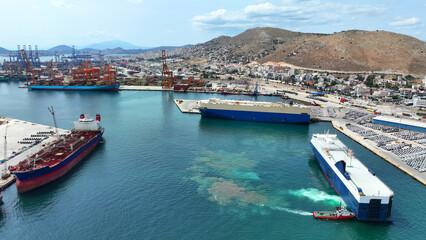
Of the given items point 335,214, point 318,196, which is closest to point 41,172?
point 318,196

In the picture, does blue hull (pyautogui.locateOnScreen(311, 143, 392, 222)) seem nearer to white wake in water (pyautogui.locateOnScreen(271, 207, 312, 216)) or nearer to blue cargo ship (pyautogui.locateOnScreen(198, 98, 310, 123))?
white wake in water (pyautogui.locateOnScreen(271, 207, 312, 216))

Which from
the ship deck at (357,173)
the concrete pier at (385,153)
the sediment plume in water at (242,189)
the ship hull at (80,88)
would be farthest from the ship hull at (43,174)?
the ship hull at (80,88)

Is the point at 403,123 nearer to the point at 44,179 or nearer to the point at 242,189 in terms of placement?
the point at 242,189

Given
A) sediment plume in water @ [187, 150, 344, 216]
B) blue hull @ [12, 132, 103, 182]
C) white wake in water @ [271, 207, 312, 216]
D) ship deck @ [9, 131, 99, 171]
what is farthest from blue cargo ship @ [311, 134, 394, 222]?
ship deck @ [9, 131, 99, 171]

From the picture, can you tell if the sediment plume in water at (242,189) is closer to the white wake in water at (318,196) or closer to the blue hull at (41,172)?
the white wake in water at (318,196)

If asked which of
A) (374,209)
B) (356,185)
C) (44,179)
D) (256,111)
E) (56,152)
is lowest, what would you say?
(44,179)
